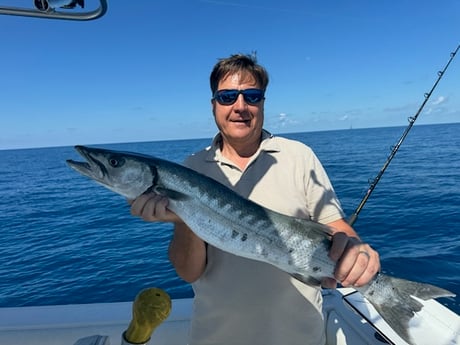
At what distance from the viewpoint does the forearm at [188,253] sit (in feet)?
7.57

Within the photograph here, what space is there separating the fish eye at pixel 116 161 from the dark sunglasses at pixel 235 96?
92 cm

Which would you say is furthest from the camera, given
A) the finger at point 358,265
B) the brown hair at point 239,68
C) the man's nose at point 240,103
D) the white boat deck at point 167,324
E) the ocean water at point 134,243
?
the ocean water at point 134,243

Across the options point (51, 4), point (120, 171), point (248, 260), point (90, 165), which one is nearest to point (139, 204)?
point (120, 171)

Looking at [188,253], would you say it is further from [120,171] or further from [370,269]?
[370,269]

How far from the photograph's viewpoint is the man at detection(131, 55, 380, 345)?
2238 mm

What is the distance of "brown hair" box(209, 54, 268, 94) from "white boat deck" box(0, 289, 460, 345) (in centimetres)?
265

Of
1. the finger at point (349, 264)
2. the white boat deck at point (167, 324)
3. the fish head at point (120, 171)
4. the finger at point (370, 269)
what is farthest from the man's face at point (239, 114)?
the white boat deck at point (167, 324)

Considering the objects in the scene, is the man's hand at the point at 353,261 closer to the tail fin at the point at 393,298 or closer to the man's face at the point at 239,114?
the tail fin at the point at 393,298

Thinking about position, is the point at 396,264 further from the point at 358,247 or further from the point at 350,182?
the point at 350,182

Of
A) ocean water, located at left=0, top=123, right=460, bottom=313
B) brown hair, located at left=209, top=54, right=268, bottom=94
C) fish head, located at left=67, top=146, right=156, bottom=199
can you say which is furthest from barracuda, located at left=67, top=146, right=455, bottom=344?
ocean water, located at left=0, top=123, right=460, bottom=313

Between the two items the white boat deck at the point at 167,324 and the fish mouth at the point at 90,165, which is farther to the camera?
the white boat deck at the point at 167,324

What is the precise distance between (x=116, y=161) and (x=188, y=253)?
870 millimetres

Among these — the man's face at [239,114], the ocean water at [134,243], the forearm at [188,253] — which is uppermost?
the man's face at [239,114]

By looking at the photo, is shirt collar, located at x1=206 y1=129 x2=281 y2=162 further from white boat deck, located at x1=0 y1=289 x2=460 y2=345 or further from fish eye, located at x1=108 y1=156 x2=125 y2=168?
white boat deck, located at x1=0 y1=289 x2=460 y2=345
